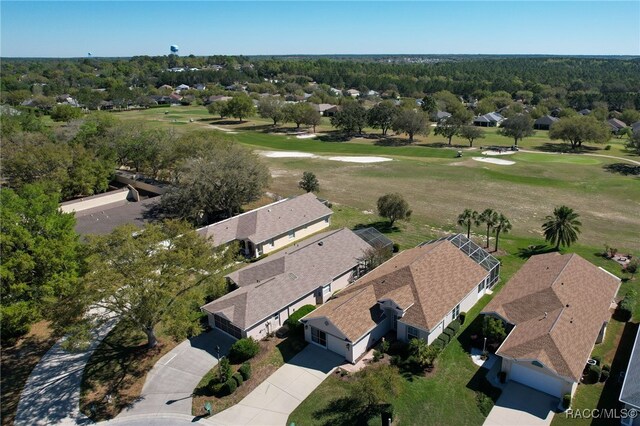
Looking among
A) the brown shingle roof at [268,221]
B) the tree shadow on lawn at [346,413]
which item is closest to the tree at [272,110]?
the brown shingle roof at [268,221]

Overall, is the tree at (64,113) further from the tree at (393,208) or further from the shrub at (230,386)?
the shrub at (230,386)

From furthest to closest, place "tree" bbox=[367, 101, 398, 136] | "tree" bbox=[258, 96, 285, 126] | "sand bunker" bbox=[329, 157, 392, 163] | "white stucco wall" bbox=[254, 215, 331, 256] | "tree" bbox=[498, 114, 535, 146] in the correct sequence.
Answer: "tree" bbox=[258, 96, 285, 126] → "tree" bbox=[367, 101, 398, 136] → "tree" bbox=[498, 114, 535, 146] → "sand bunker" bbox=[329, 157, 392, 163] → "white stucco wall" bbox=[254, 215, 331, 256]

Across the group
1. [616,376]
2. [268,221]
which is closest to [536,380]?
[616,376]

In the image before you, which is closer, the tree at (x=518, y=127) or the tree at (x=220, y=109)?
the tree at (x=518, y=127)

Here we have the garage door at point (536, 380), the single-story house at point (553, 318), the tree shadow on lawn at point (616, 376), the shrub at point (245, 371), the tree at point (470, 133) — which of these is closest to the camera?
the tree shadow on lawn at point (616, 376)

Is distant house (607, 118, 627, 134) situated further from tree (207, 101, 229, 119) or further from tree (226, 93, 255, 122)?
tree (207, 101, 229, 119)

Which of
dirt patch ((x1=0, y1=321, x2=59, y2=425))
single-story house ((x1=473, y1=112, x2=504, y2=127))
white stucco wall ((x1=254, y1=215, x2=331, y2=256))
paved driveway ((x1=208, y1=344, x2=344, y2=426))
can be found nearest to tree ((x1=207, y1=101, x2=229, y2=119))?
single-story house ((x1=473, y1=112, x2=504, y2=127))

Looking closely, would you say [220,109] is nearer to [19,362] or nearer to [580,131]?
[580,131]

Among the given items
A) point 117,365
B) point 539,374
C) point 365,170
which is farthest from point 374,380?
point 365,170
